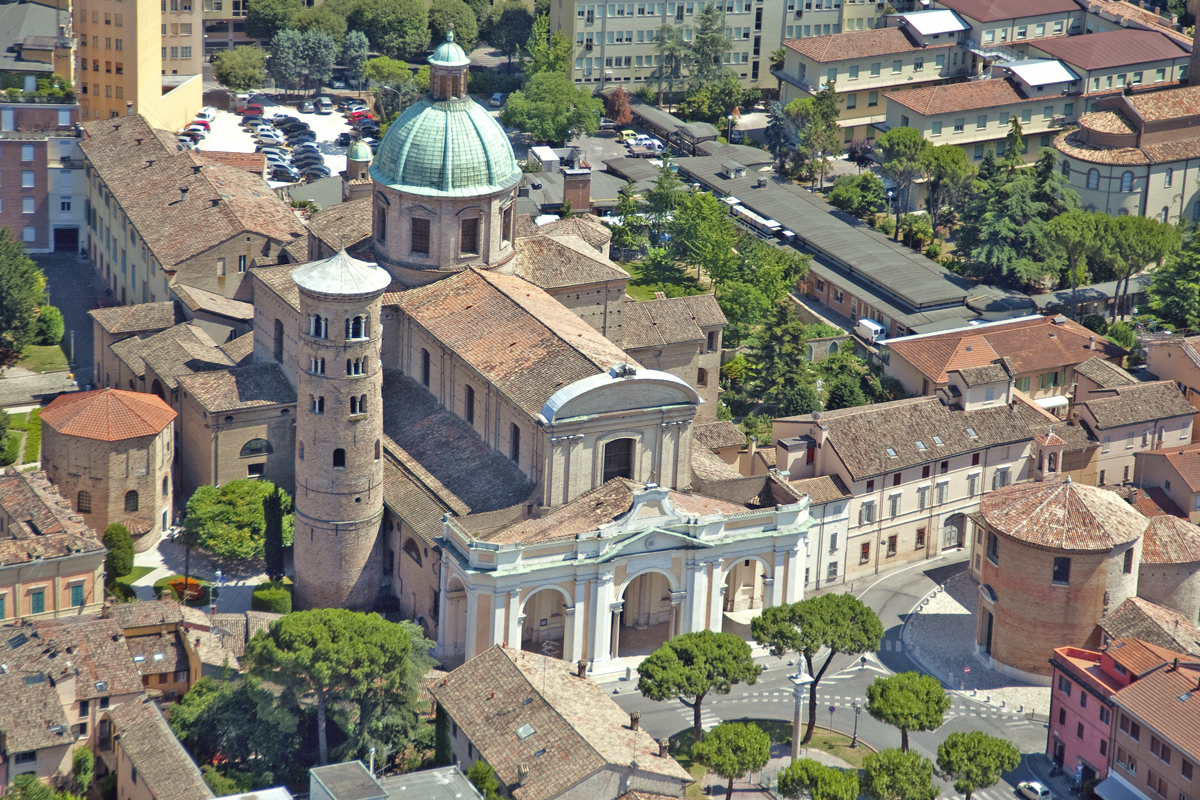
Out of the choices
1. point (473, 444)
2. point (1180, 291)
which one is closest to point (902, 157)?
point (1180, 291)

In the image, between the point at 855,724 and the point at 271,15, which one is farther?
the point at 271,15

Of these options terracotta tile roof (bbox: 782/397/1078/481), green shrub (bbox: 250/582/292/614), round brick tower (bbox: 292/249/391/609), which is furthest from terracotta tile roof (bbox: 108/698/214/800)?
terracotta tile roof (bbox: 782/397/1078/481)

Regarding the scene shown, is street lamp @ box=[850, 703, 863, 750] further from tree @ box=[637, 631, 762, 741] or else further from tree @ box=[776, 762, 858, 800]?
tree @ box=[776, 762, 858, 800]

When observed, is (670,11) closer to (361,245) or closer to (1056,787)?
(361,245)

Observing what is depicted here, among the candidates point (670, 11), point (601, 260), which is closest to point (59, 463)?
point (601, 260)

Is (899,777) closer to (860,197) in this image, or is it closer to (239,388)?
(239,388)
